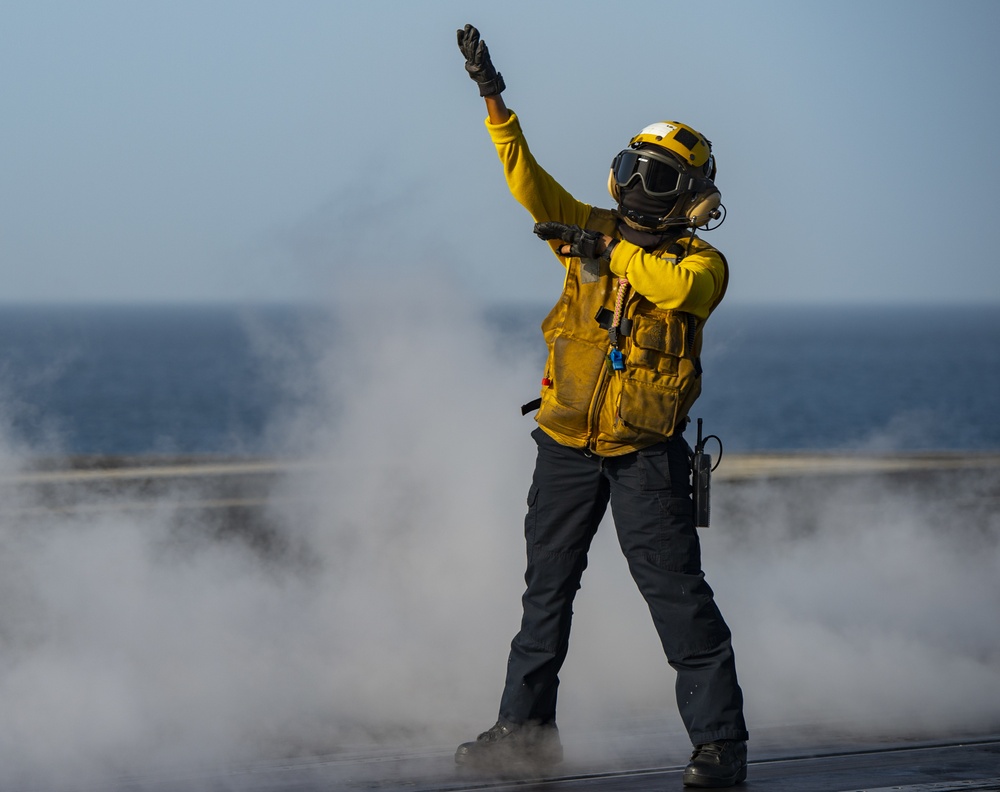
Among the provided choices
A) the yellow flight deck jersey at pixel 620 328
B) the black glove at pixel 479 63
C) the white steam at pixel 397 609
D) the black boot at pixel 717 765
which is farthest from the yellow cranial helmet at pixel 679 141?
the white steam at pixel 397 609

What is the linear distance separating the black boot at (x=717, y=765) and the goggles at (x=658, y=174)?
154 cm

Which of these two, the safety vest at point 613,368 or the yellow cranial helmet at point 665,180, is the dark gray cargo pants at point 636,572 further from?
the yellow cranial helmet at point 665,180

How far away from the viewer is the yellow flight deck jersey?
11.5ft

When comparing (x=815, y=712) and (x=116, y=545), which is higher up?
(x=116, y=545)

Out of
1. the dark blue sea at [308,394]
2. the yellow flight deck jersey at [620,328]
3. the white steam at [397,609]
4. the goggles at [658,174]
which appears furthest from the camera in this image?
the dark blue sea at [308,394]

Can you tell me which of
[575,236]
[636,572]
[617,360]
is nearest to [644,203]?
[575,236]

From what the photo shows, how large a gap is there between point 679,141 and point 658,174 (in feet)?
0.38

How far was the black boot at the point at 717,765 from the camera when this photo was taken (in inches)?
137

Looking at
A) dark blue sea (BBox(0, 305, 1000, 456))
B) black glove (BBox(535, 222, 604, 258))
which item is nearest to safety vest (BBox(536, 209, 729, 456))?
black glove (BBox(535, 222, 604, 258))

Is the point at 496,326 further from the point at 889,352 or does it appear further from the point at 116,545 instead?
the point at 889,352

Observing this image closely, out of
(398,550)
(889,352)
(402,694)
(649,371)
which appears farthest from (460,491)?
(889,352)

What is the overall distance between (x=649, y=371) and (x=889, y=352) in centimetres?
10028

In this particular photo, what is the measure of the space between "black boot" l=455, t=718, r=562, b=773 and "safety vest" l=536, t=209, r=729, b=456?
0.85 m

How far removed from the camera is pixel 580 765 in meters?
3.74
